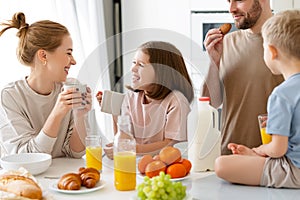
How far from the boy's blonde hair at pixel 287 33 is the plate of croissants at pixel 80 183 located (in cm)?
66

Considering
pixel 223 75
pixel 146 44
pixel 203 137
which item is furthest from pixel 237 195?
pixel 223 75

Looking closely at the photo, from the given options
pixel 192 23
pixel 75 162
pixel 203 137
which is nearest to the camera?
pixel 203 137

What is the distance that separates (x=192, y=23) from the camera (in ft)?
10.9

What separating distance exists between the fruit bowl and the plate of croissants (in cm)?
14

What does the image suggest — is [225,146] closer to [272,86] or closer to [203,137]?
[272,86]

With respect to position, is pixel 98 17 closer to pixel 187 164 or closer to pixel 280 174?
pixel 187 164

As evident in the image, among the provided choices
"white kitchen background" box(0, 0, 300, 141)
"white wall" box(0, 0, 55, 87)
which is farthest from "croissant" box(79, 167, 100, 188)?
"white wall" box(0, 0, 55, 87)

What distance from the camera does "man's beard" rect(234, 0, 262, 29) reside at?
208cm

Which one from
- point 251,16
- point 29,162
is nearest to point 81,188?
point 29,162

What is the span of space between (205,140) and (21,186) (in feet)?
1.91

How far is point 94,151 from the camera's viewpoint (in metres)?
1.83

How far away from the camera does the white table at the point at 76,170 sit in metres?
1.58

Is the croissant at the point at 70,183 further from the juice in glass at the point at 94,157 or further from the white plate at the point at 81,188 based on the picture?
the juice in glass at the point at 94,157

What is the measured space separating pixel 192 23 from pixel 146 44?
1.58 metres
